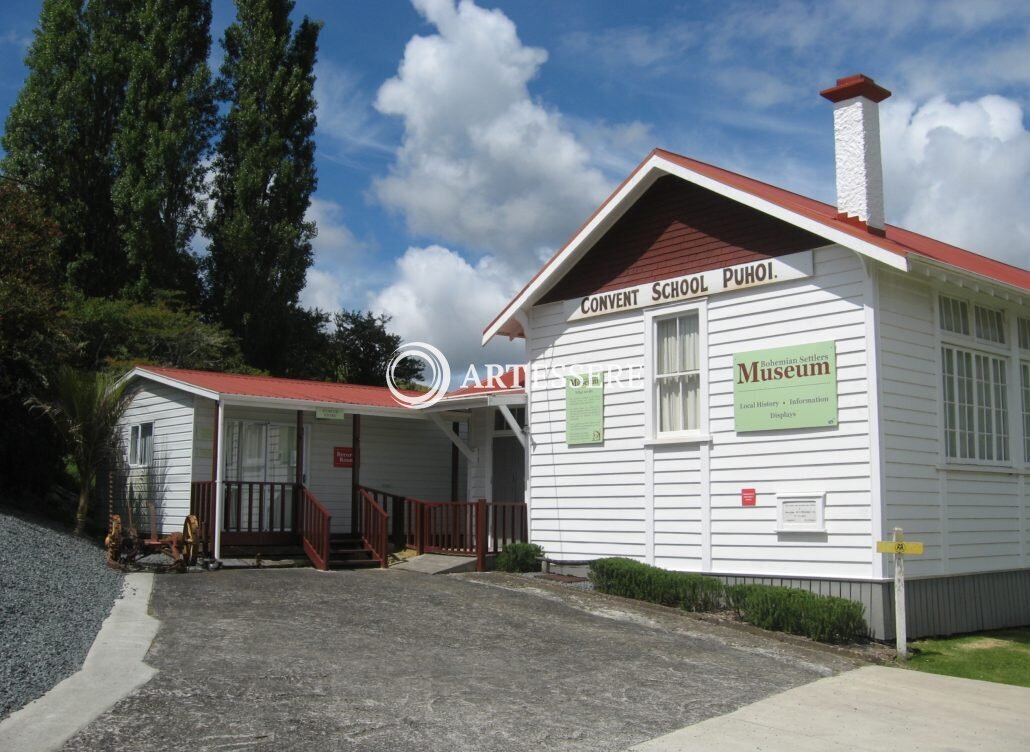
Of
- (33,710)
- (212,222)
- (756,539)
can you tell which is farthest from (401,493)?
(212,222)

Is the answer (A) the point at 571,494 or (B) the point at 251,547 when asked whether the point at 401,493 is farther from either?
(A) the point at 571,494

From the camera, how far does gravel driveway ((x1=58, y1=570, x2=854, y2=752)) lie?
6820mm

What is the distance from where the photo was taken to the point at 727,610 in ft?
41.1

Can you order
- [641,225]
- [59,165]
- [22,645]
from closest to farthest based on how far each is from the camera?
[22,645], [641,225], [59,165]

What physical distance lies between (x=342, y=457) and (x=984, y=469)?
443 inches

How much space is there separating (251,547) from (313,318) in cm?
2208

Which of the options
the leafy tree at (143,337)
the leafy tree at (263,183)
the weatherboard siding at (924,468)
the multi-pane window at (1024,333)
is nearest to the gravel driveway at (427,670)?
the weatherboard siding at (924,468)

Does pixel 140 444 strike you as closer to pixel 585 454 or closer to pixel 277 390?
pixel 277 390

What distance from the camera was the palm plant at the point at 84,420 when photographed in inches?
730

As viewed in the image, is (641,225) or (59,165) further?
(59,165)

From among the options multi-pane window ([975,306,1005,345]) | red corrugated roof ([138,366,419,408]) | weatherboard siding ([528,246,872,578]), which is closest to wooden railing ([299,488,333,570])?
red corrugated roof ([138,366,419,408])

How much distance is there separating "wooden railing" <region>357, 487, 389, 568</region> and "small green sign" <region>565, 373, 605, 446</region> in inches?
139

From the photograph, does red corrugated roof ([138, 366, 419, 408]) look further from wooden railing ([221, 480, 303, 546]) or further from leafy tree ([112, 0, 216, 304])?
leafy tree ([112, 0, 216, 304])

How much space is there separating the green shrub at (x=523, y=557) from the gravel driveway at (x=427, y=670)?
1.75 meters
